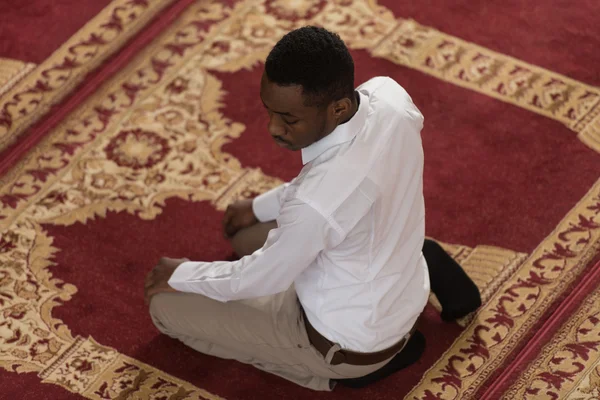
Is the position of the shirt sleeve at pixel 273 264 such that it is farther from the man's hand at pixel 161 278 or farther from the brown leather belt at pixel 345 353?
the brown leather belt at pixel 345 353

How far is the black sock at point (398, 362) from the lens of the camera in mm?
2584

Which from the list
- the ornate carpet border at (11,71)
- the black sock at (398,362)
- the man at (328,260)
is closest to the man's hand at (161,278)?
the man at (328,260)

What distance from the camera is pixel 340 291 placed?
2.26 m

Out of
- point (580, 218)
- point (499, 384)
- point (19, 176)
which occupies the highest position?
point (580, 218)

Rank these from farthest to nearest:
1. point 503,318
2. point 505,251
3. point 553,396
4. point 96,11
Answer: point 96,11
point 505,251
point 503,318
point 553,396

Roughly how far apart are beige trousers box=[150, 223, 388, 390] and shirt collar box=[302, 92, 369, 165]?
546 millimetres

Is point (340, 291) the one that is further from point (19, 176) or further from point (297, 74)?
point (19, 176)

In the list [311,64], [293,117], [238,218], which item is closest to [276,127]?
[293,117]

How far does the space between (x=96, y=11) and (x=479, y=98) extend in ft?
5.32

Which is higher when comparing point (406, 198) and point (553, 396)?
point (406, 198)

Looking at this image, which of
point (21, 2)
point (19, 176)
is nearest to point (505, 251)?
point (19, 176)

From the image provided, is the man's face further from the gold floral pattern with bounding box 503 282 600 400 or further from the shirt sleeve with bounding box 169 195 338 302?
the gold floral pattern with bounding box 503 282 600 400

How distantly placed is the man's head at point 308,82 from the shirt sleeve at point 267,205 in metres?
0.71

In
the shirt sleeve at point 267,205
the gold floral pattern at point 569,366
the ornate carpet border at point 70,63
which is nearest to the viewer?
the gold floral pattern at point 569,366
